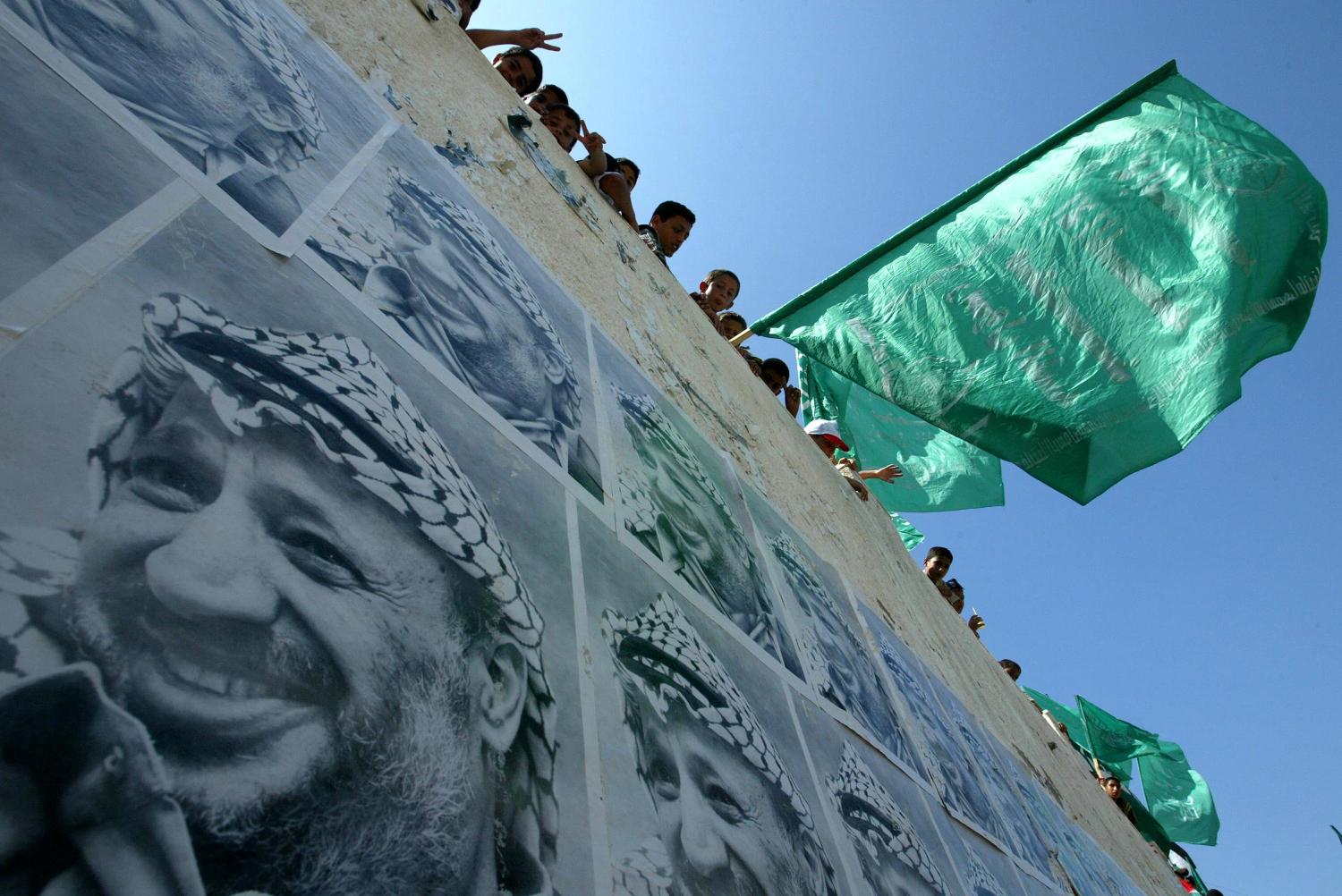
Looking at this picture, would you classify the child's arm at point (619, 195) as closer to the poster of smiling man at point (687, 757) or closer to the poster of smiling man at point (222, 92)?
the poster of smiling man at point (222, 92)

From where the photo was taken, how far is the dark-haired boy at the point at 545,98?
8.62 ft

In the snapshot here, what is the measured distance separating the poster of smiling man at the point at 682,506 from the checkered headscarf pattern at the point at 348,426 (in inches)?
14.2

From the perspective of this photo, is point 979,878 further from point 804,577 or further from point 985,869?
point 804,577

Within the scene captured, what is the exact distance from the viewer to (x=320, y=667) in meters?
0.54

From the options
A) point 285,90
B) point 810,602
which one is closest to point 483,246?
point 285,90

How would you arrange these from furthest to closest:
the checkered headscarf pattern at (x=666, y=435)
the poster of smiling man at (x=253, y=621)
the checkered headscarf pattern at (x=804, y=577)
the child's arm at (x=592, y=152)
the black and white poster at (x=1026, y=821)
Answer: the child's arm at (x=592, y=152) → the black and white poster at (x=1026, y=821) → the checkered headscarf pattern at (x=804, y=577) → the checkered headscarf pattern at (x=666, y=435) → the poster of smiling man at (x=253, y=621)

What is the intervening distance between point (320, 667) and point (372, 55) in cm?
119

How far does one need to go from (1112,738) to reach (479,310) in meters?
7.33

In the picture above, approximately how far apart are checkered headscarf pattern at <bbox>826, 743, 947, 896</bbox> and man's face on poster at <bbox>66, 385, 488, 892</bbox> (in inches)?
28.7

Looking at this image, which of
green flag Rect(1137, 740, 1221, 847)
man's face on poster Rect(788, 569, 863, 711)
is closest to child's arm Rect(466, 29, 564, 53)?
man's face on poster Rect(788, 569, 863, 711)

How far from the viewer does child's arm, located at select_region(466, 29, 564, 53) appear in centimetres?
248

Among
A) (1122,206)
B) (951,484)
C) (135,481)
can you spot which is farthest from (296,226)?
(951,484)

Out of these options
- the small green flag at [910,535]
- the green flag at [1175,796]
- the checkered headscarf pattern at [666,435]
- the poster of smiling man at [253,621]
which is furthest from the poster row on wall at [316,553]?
the green flag at [1175,796]

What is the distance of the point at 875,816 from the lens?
1.26 meters
